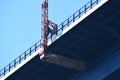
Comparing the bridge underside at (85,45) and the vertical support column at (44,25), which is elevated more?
the vertical support column at (44,25)

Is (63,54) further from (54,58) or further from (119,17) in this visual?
(119,17)

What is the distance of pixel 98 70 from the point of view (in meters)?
56.5

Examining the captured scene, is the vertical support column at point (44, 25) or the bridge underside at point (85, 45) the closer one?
the bridge underside at point (85, 45)

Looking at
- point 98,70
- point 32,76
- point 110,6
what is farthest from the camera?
point 32,76

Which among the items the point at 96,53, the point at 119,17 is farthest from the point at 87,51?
the point at 119,17

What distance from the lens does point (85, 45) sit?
186 feet

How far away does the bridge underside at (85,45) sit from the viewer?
5394cm

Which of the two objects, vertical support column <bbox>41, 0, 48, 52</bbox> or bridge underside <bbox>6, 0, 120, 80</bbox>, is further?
vertical support column <bbox>41, 0, 48, 52</bbox>

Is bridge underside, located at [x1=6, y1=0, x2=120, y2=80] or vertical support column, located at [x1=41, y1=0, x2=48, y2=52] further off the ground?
vertical support column, located at [x1=41, y1=0, x2=48, y2=52]

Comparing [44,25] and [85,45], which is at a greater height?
[44,25]

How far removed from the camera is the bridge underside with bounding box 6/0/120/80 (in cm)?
5394

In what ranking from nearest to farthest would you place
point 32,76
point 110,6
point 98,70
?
point 110,6
point 98,70
point 32,76

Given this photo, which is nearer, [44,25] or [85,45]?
[85,45]

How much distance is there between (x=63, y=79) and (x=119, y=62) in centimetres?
706
